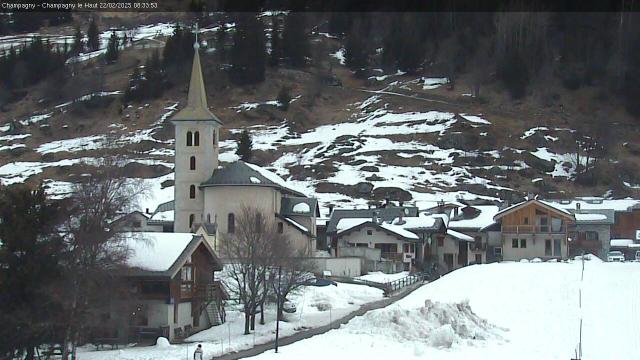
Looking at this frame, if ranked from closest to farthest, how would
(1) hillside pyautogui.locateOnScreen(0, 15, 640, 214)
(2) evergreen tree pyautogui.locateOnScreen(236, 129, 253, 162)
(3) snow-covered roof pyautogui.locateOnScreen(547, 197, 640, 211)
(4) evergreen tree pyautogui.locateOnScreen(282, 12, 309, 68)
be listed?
(3) snow-covered roof pyautogui.locateOnScreen(547, 197, 640, 211) < (1) hillside pyautogui.locateOnScreen(0, 15, 640, 214) < (2) evergreen tree pyautogui.locateOnScreen(236, 129, 253, 162) < (4) evergreen tree pyautogui.locateOnScreen(282, 12, 309, 68)

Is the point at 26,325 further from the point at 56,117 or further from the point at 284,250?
the point at 56,117

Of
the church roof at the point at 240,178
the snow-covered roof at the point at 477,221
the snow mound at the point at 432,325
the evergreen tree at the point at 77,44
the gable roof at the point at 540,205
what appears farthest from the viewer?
the evergreen tree at the point at 77,44

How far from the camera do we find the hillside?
10694 centimetres

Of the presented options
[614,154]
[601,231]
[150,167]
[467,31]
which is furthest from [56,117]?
[601,231]

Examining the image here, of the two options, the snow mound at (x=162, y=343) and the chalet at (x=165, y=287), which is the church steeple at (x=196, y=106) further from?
the snow mound at (x=162, y=343)

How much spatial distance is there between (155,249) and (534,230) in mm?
40685

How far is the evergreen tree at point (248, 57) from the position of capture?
149 meters

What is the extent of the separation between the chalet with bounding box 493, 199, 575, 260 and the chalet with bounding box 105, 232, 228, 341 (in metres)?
36.3

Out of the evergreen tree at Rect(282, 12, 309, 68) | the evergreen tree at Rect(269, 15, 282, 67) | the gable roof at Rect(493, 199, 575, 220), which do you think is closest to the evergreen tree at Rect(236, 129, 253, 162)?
the gable roof at Rect(493, 199, 575, 220)

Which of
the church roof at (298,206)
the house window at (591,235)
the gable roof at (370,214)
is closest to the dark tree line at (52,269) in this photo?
the church roof at (298,206)

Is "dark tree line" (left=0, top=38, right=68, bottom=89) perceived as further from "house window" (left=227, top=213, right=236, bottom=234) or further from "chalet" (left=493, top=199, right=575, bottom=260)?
"chalet" (left=493, top=199, right=575, bottom=260)

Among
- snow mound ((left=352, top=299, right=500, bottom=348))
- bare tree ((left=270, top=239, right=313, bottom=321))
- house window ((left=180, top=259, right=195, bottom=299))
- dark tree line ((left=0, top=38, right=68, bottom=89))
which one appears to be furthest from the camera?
dark tree line ((left=0, top=38, right=68, bottom=89))

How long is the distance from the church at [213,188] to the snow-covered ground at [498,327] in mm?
24113

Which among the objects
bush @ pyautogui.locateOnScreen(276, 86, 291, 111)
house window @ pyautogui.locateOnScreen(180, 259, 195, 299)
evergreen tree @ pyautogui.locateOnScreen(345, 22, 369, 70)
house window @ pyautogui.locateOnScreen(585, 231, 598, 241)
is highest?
evergreen tree @ pyautogui.locateOnScreen(345, 22, 369, 70)
